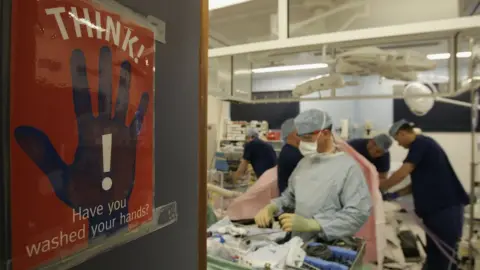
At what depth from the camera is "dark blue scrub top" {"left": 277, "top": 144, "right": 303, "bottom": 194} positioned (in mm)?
2951

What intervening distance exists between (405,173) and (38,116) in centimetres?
326

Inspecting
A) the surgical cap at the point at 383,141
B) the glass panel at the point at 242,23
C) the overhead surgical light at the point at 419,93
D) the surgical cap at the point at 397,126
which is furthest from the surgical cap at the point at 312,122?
the surgical cap at the point at 383,141

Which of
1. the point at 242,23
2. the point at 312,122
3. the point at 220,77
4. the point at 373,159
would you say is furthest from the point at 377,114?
the point at 312,122

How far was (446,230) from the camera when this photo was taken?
9.70 ft

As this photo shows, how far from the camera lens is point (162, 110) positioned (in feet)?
2.53

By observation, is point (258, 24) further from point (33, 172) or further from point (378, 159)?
point (33, 172)

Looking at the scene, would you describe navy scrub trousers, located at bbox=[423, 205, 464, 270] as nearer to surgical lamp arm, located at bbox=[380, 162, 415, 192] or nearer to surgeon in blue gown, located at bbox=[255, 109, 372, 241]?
surgical lamp arm, located at bbox=[380, 162, 415, 192]

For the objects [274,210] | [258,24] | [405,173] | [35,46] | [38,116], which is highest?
[258,24]

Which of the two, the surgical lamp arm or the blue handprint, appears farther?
the surgical lamp arm

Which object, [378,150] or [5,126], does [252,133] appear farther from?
[5,126]

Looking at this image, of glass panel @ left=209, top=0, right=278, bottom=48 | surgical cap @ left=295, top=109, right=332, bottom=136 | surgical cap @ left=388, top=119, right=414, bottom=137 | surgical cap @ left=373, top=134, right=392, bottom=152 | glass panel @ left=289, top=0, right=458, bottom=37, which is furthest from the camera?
surgical cap @ left=373, top=134, right=392, bottom=152

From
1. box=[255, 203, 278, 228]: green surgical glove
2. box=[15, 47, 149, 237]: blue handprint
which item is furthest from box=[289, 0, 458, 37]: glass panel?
box=[15, 47, 149, 237]: blue handprint

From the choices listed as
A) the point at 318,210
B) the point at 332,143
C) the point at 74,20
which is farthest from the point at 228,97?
the point at 74,20

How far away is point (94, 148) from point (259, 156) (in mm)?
3071
